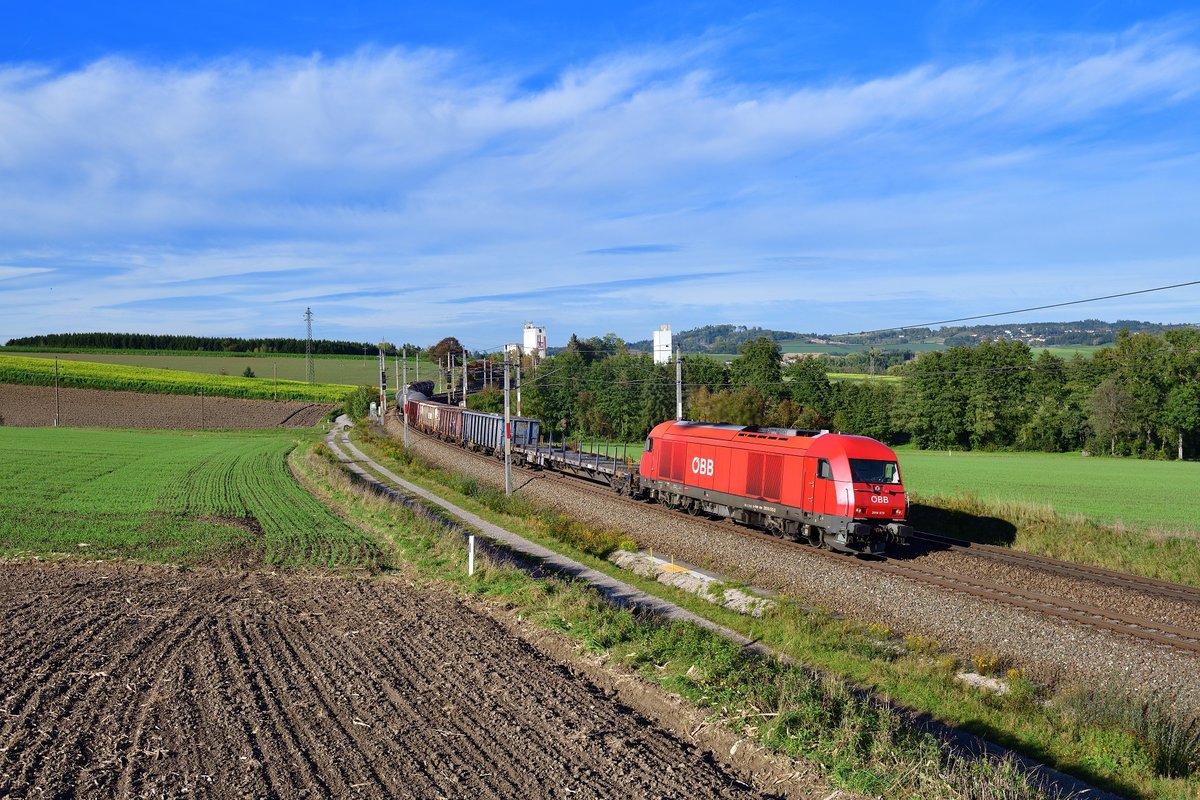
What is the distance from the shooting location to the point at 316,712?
10539 millimetres

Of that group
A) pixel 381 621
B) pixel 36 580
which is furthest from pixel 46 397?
pixel 381 621

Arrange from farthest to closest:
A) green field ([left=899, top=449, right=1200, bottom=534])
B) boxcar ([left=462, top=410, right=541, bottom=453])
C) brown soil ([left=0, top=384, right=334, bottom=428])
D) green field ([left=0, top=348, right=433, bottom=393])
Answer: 1. green field ([left=0, top=348, right=433, bottom=393])
2. brown soil ([left=0, top=384, right=334, bottom=428])
3. boxcar ([left=462, top=410, right=541, bottom=453])
4. green field ([left=899, top=449, right=1200, bottom=534])

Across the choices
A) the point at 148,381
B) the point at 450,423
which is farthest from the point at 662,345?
the point at 148,381

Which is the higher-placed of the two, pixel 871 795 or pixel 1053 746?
pixel 871 795

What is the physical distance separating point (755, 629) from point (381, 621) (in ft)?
23.8

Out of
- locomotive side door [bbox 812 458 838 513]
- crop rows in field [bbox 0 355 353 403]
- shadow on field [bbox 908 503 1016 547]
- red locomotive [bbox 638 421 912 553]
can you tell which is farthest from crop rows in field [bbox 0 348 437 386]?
locomotive side door [bbox 812 458 838 513]

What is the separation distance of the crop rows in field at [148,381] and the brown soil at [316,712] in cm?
9388

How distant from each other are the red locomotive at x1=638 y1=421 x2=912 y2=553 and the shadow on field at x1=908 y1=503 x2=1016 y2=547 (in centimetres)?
461

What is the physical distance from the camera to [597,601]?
16.0m

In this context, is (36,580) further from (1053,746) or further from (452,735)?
(1053,746)

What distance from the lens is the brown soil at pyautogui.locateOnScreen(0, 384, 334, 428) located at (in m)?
85.8

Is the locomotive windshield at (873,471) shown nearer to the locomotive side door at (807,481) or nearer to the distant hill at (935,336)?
the locomotive side door at (807,481)

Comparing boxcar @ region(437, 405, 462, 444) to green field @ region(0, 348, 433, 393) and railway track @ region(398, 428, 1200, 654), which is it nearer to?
railway track @ region(398, 428, 1200, 654)

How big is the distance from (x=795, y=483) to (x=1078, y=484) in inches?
1158
